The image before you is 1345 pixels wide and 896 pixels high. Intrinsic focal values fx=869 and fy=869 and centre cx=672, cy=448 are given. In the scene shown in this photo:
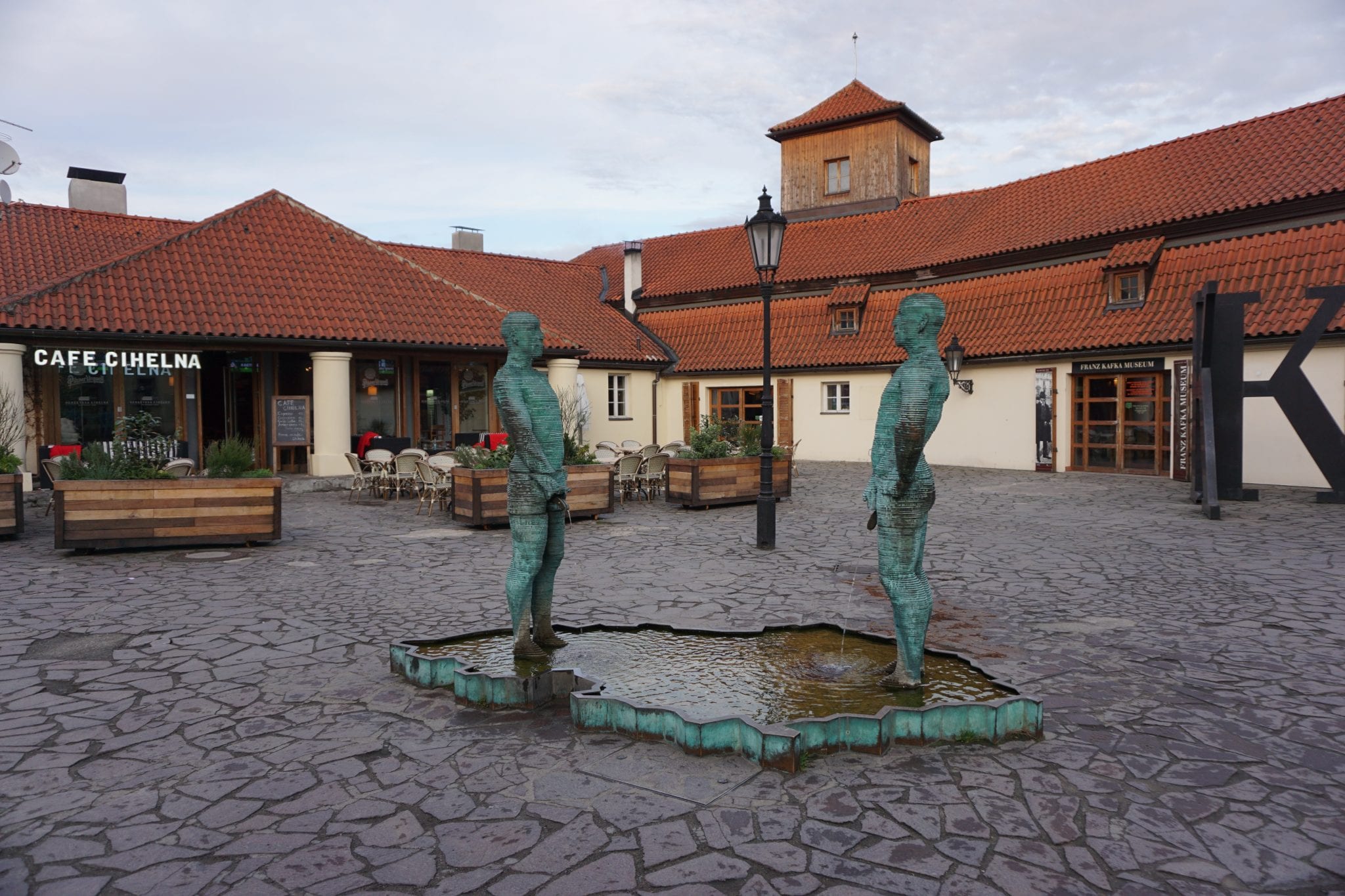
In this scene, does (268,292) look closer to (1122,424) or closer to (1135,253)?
(1122,424)

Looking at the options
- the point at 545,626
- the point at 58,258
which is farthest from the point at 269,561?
the point at 58,258

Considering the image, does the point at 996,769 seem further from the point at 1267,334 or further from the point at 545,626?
the point at 1267,334

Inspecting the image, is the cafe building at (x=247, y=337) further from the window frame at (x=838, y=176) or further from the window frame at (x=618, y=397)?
the window frame at (x=838, y=176)

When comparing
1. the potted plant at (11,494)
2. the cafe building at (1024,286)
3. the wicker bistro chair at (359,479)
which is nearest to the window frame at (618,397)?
the cafe building at (1024,286)

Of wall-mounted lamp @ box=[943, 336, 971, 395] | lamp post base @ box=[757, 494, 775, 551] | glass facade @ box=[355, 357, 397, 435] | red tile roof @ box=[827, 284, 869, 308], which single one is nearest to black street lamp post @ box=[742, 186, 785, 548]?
lamp post base @ box=[757, 494, 775, 551]

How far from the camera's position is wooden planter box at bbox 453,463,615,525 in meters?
11.8

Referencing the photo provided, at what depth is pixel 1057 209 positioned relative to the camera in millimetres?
22703

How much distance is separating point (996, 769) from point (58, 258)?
72.9 feet

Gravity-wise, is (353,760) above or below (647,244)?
below

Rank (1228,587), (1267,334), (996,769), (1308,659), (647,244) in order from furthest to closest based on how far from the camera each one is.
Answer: (647,244), (1267,334), (1228,587), (1308,659), (996,769)

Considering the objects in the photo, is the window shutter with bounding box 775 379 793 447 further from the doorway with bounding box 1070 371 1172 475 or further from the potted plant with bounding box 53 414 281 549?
the potted plant with bounding box 53 414 281 549

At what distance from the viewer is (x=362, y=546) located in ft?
34.3

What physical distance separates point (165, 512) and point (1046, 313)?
61.9 ft

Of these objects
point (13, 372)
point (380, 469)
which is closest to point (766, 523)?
point (380, 469)
